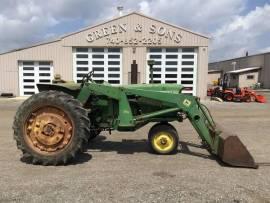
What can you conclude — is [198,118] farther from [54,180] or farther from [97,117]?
[54,180]

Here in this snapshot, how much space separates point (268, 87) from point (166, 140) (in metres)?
45.6

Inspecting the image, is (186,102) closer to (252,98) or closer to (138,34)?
(138,34)

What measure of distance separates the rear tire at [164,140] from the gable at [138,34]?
16589mm

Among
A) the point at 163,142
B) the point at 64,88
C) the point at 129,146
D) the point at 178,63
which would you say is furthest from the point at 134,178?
the point at 178,63

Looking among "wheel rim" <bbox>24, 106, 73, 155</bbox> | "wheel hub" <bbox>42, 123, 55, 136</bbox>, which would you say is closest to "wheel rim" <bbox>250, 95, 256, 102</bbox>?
"wheel rim" <bbox>24, 106, 73, 155</bbox>

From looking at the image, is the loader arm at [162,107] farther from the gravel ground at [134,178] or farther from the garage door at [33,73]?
the garage door at [33,73]

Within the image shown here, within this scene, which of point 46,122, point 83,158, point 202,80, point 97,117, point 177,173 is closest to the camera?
point 177,173

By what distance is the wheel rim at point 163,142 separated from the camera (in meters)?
6.89

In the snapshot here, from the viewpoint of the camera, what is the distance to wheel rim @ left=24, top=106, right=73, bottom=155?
6121 mm

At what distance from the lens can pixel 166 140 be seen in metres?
6.93

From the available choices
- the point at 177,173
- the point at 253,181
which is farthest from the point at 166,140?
the point at 253,181

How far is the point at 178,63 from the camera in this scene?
23250mm

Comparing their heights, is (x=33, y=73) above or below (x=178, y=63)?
below

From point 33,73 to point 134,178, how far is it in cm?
1992
